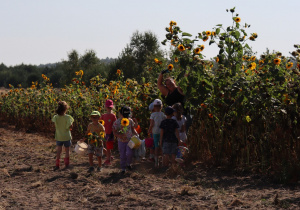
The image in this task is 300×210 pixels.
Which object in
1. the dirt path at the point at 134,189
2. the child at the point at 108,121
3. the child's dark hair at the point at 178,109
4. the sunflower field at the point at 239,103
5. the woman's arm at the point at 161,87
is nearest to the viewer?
the dirt path at the point at 134,189

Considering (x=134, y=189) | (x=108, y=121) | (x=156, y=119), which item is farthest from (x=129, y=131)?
(x=134, y=189)

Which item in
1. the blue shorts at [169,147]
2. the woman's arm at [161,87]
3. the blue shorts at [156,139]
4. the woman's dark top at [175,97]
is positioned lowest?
the blue shorts at [169,147]

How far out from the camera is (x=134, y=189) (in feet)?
18.6

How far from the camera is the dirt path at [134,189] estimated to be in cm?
492

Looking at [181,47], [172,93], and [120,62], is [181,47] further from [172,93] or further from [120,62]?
[120,62]

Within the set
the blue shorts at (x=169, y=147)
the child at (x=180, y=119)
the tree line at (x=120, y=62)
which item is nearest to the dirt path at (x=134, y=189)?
the blue shorts at (x=169, y=147)

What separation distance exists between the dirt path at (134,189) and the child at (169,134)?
0.40 metres

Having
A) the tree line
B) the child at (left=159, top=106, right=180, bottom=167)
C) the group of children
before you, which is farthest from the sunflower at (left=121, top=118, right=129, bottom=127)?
the tree line

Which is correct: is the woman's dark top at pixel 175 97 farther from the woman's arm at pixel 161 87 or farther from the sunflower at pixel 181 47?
the sunflower at pixel 181 47

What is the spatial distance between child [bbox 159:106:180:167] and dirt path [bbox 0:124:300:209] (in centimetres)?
40

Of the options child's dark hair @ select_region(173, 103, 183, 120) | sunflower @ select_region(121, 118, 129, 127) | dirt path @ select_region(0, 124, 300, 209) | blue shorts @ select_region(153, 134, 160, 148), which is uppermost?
child's dark hair @ select_region(173, 103, 183, 120)

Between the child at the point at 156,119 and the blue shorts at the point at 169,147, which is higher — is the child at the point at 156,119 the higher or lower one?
the higher one

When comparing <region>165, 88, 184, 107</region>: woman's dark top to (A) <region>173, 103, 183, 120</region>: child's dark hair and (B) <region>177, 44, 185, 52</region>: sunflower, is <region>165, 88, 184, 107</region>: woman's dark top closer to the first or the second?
(A) <region>173, 103, 183, 120</region>: child's dark hair

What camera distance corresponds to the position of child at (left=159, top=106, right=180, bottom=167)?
22.4ft
